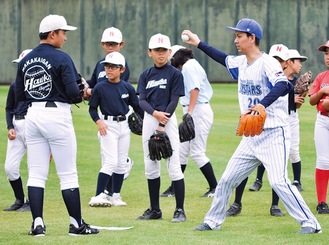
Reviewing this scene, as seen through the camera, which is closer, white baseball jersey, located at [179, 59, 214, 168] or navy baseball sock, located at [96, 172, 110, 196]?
navy baseball sock, located at [96, 172, 110, 196]

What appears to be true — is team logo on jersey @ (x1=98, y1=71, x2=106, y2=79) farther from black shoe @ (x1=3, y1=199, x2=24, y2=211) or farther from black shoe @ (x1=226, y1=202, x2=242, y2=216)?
black shoe @ (x1=226, y1=202, x2=242, y2=216)

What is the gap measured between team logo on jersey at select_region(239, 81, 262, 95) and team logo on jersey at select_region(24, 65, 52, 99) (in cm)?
173

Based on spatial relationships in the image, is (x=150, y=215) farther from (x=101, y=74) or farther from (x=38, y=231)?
(x=101, y=74)

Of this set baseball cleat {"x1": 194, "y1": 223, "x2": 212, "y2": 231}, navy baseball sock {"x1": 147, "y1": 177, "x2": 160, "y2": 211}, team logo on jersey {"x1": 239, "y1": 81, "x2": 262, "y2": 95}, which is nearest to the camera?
team logo on jersey {"x1": 239, "y1": 81, "x2": 262, "y2": 95}

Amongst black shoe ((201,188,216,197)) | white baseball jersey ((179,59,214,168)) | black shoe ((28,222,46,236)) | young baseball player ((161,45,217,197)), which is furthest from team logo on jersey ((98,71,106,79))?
black shoe ((28,222,46,236))

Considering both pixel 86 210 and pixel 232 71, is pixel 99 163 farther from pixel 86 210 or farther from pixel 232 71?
pixel 232 71

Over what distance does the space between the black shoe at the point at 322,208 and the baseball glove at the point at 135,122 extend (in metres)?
2.28

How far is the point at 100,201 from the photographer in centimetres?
1054

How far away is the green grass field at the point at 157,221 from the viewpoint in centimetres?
781

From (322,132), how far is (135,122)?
222 cm

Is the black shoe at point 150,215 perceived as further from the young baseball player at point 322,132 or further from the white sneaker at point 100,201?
the young baseball player at point 322,132

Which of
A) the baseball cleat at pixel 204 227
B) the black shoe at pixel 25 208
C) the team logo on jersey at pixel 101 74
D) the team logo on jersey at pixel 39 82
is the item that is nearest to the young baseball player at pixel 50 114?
the team logo on jersey at pixel 39 82

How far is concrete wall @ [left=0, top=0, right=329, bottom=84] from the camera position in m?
32.6

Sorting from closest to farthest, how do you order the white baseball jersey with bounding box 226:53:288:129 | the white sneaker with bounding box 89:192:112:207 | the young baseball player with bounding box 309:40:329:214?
the white baseball jersey with bounding box 226:53:288:129, the young baseball player with bounding box 309:40:329:214, the white sneaker with bounding box 89:192:112:207
